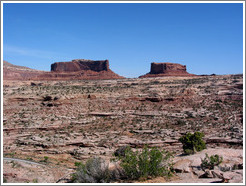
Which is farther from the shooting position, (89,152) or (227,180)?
(89,152)

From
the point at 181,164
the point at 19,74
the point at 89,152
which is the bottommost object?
the point at 89,152

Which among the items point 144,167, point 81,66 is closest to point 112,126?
point 144,167

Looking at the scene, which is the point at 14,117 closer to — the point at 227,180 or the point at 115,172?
the point at 115,172

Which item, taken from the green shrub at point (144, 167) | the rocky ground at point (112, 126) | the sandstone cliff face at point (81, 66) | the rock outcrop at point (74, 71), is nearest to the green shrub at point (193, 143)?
the rocky ground at point (112, 126)

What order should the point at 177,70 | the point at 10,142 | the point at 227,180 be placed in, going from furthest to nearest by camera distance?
the point at 177,70, the point at 10,142, the point at 227,180

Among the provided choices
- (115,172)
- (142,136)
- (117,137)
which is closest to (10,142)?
(117,137)
